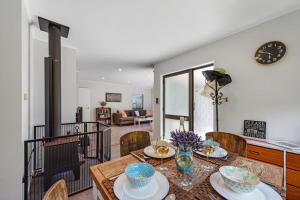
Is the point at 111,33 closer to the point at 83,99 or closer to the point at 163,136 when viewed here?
the point at 163,136

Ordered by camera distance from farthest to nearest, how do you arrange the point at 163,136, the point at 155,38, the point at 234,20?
1. the point at 163,136
2. the point at 155,38
3. the point at 234,20

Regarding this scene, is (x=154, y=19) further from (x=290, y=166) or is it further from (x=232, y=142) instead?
(x=290, y=166)

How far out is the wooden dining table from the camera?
2.34ft

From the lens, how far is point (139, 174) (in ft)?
2.62

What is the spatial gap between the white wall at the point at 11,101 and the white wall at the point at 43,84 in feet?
3.72

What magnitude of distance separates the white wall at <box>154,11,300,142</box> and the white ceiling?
0.18 metres

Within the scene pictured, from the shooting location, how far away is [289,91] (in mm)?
1709

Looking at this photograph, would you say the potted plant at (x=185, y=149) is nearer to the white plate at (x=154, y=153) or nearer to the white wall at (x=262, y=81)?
the white plate at (x=154, y=153)

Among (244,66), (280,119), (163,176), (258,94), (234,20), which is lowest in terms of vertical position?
(163,176)

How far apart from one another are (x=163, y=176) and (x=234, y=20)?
2.24 metres

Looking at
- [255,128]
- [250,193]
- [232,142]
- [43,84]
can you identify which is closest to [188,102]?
[255,128]

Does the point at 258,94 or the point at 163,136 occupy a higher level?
the point at 258,94

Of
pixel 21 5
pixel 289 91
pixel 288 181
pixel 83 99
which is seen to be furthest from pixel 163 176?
pixel 83 99

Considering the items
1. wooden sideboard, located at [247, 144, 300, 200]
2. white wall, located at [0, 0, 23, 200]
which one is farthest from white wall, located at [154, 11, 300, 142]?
white wall, located at [0, 0, 23, 200]
